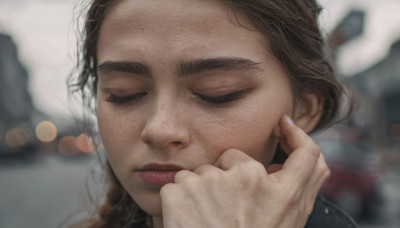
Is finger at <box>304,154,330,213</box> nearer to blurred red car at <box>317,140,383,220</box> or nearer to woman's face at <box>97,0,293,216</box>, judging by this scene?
woman's face at <box>97,0,293,216</box>

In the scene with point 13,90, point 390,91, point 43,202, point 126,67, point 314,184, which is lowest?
point 13,90

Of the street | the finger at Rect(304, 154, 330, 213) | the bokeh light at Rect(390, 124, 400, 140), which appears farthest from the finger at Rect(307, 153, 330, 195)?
the bokeh light at Rect(390, 124, 400, 140)

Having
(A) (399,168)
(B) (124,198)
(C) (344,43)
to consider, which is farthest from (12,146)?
(B) (124,198)

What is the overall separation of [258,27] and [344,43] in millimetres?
9498

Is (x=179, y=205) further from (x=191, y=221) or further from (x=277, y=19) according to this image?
(x=277, y=19)

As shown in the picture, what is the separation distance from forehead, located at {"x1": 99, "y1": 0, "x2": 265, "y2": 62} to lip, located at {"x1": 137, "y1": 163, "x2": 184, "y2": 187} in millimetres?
389

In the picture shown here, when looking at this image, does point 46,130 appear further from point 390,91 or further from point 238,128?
point 238,128

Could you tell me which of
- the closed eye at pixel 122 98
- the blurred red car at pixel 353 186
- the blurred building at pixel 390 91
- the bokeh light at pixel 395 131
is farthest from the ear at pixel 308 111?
the bokeh light at pixel 395 131

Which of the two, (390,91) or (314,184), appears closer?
(314,184)

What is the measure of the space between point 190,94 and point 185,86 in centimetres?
3

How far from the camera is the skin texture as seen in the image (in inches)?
47.7

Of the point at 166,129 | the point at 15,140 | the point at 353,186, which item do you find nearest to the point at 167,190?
the point at 166,129

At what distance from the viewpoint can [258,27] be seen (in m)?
1.30

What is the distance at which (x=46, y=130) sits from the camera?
50438 mm
